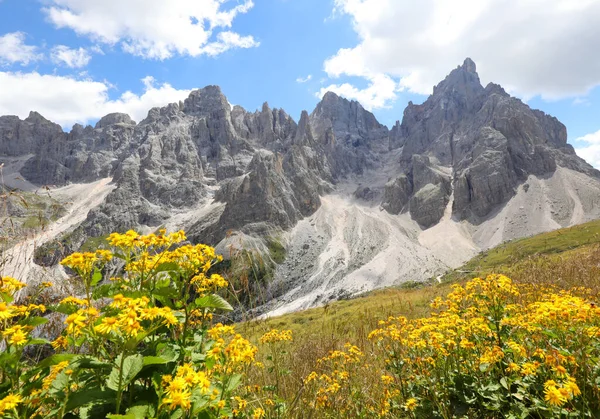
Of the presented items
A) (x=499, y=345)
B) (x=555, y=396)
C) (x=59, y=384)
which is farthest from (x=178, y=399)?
(x=499, y=345)

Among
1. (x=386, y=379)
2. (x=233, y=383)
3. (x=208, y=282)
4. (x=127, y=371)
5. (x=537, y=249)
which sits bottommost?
(x=537, y=249)

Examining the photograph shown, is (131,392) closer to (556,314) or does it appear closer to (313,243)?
(556,314)

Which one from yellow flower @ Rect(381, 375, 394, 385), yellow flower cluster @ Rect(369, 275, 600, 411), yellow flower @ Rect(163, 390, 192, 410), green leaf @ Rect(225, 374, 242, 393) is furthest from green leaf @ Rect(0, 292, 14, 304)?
yellow flower @ Rect(381, 375, 394, 385)

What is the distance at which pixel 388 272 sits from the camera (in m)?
154

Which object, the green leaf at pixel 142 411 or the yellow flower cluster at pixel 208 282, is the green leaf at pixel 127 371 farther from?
the yellow flower cluster at pixel 208 282

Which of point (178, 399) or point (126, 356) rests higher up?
point (126, 356)

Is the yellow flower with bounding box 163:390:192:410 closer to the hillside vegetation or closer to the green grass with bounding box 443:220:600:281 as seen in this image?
the hillside vegetation

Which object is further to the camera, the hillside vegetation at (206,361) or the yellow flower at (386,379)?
the yellow flower at (386,379)

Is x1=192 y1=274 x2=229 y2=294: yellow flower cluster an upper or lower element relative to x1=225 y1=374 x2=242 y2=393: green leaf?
upper

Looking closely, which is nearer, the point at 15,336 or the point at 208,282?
the point at 15,336

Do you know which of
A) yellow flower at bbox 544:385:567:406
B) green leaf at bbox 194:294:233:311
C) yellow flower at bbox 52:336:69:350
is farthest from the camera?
yellow flower at bbox 52:336:69:350

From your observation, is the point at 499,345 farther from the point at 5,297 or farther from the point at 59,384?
the point at 5,297

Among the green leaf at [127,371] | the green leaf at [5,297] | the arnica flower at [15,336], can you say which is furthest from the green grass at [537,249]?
the green leaf at [5,297]

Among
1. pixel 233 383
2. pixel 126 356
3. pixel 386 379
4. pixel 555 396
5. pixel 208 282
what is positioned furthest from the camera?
pixel 386 379
